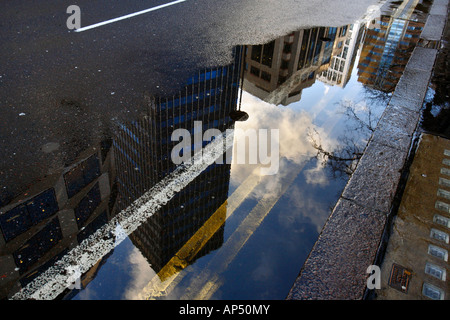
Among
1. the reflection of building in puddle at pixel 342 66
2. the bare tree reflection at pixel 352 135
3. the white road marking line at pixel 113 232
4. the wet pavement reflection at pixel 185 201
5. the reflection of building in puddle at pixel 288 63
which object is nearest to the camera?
the white road marking line at pixel 113 232

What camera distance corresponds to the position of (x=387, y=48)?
28.9 feet

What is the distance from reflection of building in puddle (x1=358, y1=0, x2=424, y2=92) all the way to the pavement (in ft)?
6.72

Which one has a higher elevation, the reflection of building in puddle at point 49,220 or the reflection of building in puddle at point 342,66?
the reflection of building in puddle at point 342,66

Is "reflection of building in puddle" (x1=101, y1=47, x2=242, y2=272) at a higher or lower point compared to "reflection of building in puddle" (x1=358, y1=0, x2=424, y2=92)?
lower

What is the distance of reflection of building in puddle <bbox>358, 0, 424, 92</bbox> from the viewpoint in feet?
23.7

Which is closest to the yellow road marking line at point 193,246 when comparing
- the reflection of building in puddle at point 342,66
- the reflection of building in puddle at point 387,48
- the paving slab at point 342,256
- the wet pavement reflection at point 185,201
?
the wet pavement reflection at point 185,201

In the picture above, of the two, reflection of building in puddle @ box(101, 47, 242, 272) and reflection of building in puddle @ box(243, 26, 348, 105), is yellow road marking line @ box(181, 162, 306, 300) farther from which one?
reflection of building in puddle @ box(243, 26, 348, 105)

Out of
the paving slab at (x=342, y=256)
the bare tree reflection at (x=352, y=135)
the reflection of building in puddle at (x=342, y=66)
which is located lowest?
the paving slab at (x=342, y=256)

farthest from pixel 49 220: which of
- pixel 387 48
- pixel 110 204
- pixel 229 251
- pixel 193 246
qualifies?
pixel 387 48

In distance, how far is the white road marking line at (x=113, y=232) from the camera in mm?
3057

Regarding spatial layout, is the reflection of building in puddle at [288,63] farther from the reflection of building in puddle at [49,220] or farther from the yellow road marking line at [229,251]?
the reflection of building in puddle at [49,220]

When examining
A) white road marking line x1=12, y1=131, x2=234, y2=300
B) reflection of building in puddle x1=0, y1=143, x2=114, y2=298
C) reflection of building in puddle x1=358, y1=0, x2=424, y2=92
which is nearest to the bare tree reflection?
reflection of building in puddle x1=358, y1=0, x2=424, y2=92

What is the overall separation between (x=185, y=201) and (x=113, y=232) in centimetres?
89

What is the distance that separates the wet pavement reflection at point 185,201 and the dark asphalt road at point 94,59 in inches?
4.0
